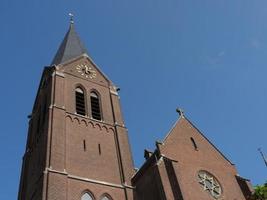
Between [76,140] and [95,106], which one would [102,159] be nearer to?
[76,140]

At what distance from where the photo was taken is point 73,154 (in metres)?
23.5

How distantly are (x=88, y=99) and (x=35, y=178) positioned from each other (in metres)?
7.52

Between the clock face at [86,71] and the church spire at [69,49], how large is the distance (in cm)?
154

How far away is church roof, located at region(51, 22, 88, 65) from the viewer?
3358cm

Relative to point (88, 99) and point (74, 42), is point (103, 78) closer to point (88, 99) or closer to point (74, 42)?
point (88, 99)

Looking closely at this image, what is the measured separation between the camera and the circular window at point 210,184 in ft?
72.3

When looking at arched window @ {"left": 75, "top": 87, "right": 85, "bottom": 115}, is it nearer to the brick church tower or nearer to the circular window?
the brick church tower

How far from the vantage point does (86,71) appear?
105ft

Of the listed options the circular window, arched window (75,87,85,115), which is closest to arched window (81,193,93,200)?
the circular window

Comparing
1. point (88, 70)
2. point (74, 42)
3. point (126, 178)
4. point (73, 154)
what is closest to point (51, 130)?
point (73, 154)

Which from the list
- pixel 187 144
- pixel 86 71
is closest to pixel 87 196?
pixel 187 144

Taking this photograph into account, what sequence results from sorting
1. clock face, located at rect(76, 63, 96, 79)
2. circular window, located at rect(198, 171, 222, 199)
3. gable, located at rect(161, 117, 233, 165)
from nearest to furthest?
circular window, located at rect(198, 171, 222, 199)
gable, located at rect(161, 117, 233, 165)
clock face, located at rect(76, 63, 96, 79)

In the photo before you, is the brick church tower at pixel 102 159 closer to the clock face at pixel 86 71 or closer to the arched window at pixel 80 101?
the arched window at pixel 80 101

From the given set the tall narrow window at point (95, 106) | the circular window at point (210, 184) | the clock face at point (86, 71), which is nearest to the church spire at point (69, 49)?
the clock face at point (86, 71)
